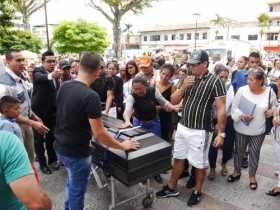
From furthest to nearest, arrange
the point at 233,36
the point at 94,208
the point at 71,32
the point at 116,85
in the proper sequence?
the point at 233,36 < the point at 71,32 < the point at 116,85 < the point at 94,208

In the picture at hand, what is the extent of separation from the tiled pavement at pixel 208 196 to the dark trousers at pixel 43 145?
12.2 inches

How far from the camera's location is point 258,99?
12.1 ft

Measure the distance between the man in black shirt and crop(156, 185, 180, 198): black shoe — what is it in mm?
1229

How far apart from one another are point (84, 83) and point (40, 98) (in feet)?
6.58

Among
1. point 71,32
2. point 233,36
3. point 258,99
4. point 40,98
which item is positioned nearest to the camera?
point 258,99

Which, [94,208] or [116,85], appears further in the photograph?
[116,85]

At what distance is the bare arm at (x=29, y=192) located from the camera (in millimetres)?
1205

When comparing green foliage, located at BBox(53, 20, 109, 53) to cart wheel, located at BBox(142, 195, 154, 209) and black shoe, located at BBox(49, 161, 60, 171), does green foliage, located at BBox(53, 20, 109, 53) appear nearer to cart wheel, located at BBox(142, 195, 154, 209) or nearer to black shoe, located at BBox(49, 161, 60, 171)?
black shoe, located at BBox(49, 161, 60, 171)

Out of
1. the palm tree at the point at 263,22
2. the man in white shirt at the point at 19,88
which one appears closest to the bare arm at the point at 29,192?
the man in white shirt at the point at 19,88

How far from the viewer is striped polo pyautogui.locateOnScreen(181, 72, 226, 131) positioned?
3146 mm

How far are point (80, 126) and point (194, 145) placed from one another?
145cm

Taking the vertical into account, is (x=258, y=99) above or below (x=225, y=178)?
above

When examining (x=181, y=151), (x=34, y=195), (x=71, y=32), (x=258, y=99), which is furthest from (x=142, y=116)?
(x=71, y=32)

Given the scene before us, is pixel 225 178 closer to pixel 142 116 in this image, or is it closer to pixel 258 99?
pixel 258 99
